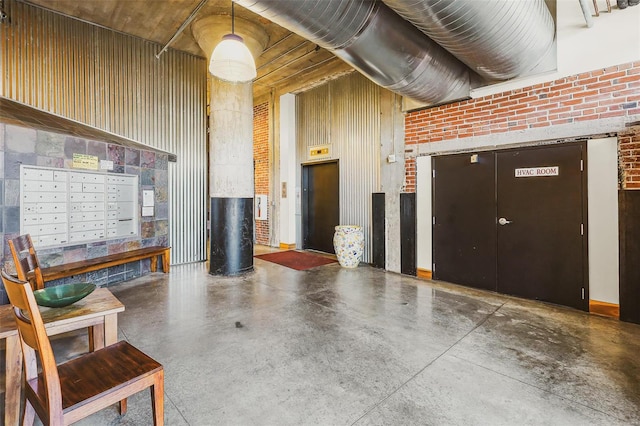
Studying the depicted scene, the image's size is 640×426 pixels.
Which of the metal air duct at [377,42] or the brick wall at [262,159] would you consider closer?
the metal air duct at [377,42]

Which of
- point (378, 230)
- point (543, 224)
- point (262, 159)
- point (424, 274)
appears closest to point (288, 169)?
point (262, 159)

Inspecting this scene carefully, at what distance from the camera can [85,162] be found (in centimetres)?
418

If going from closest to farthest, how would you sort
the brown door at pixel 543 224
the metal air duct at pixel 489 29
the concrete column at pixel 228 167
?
the metal air duct at pixel 489 29, the brown door at pixel 543 224, the concrete column at pixel 228 167

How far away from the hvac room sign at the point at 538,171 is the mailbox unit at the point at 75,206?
5.69m

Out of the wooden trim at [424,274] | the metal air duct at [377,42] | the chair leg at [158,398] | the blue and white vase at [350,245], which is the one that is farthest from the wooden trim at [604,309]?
the chair leg at [158,398]

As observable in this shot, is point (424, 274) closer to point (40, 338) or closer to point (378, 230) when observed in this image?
point (378, 230)

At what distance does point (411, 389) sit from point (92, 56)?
628 centimetres

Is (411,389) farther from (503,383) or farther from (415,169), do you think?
(415,169)

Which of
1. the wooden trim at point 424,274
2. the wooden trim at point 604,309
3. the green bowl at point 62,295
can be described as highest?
the green bowl at point 62,295

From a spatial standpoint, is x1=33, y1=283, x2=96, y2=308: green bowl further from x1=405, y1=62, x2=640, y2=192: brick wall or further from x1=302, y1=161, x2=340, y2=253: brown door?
x1=302, y1=161, x2=340, y2=253: brown door

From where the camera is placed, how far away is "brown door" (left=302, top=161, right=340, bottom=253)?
22.9 feet

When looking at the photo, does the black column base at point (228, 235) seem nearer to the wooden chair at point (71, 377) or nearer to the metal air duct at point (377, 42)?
the metal air duct at point (377, 42)

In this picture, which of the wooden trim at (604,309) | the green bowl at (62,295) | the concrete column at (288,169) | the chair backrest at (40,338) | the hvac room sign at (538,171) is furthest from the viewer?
the concrete column at (288,169)

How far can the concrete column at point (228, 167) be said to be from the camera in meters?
5.10
